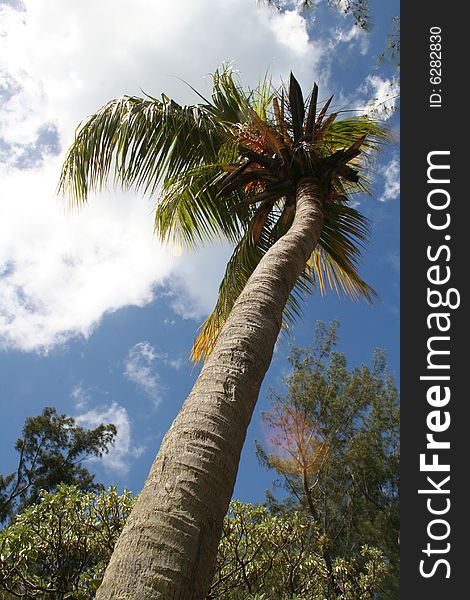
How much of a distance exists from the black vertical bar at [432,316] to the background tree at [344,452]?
32.4 ft

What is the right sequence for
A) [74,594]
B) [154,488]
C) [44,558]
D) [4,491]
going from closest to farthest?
[154,488] < [74,594] < [44,558] < [4,491]

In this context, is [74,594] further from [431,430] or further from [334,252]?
[334,252]

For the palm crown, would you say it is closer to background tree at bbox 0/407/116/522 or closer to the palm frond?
the palm frond

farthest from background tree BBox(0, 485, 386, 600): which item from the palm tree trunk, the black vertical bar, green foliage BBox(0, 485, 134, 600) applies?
the palm tree trunk

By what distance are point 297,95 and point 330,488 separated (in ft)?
37.9

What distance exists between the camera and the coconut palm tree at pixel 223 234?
1.67m

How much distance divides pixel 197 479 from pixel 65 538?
392cm

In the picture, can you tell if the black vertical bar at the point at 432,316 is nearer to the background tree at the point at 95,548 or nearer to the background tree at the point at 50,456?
the background tree at the point at 95,548

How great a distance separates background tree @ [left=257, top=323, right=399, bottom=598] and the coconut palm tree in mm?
7430

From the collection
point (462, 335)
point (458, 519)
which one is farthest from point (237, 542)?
point (462, 335)

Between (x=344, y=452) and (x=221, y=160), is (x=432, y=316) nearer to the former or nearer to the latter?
(x=221, y=160)

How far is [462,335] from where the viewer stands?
3324 mm

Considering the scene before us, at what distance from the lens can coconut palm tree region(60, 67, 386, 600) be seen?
65.8 inches

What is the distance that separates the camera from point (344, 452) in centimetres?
1466
